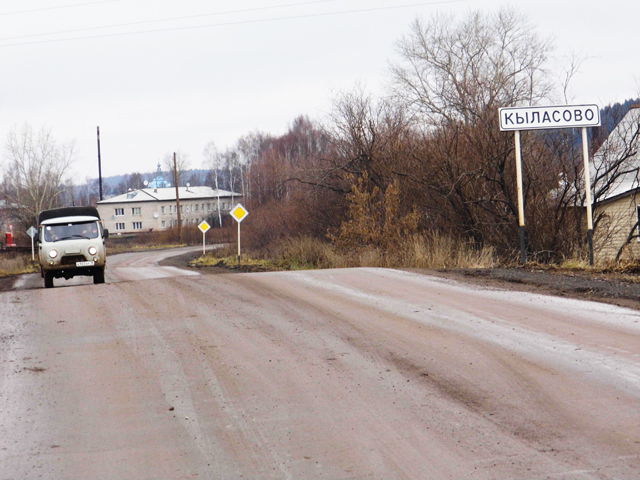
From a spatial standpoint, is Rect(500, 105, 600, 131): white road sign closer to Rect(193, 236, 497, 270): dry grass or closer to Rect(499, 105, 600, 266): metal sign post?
Rect(499, 105, 600, 266): metal sign post

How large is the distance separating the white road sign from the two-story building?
312 feet

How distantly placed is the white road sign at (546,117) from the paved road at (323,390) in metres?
6.13

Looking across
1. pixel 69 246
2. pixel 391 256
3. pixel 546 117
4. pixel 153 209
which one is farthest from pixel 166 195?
pixel 546 117

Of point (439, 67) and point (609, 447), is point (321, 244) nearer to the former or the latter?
point (609, 447)

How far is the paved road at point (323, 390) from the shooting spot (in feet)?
15.3

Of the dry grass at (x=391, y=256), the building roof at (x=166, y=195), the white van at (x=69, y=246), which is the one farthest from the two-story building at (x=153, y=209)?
the white van at (x=69, y=246)

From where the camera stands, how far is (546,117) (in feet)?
50.0

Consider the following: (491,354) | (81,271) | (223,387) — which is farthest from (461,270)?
(81,271)

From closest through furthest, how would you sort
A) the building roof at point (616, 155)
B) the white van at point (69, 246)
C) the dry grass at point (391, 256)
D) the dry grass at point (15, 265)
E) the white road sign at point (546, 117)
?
the white road sign at point (546, 117)
the dry grass at point (391, 256)
the building roof at point (616, 155)
the white van at point (69, 246)
the dry grass at point (15, 265)

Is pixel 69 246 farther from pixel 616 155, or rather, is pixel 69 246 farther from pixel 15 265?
pixel 15 265

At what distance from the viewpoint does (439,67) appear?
5094cm

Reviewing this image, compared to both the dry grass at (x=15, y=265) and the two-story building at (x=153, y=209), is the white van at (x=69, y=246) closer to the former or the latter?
the dry grass at (x=15, y=265)

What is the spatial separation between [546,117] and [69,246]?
44.4 feet

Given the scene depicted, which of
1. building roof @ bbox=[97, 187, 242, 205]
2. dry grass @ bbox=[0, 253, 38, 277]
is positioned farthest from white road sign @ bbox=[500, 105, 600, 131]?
building roof @ bbox=[97, 187, 242, 205]
